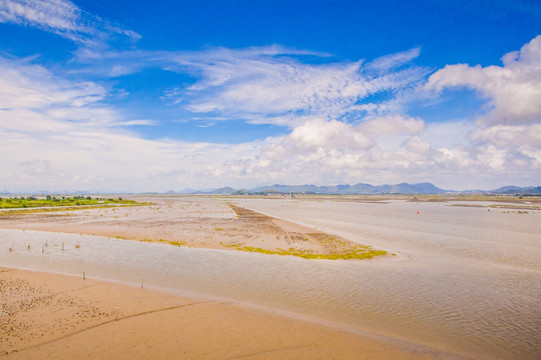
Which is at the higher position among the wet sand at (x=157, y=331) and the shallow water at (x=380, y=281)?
the wet sand at (x=157, y=331)

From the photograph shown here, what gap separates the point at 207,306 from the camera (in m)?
15.8

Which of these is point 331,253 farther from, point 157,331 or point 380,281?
point 157,331

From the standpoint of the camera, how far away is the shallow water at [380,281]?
1384cm

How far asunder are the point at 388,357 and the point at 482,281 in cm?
1479

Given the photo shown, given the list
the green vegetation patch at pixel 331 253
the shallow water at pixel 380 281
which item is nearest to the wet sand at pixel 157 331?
the shallow water at pixel 380 281

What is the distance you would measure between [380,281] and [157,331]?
1485 cm

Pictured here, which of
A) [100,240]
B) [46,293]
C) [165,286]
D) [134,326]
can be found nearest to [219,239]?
[100,240]


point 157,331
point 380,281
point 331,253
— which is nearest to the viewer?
point 157,331

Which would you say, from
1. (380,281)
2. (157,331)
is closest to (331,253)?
(380,281)

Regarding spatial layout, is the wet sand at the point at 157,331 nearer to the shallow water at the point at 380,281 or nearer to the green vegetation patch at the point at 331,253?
the shallow water at the point at 380,281

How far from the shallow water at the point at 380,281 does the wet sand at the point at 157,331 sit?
1.89 m

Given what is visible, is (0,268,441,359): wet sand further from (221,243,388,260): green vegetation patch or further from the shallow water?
(221,243,388,260): green vegetation patch

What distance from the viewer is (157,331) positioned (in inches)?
502

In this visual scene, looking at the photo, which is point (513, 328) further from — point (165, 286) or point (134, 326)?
point (165, 286)
